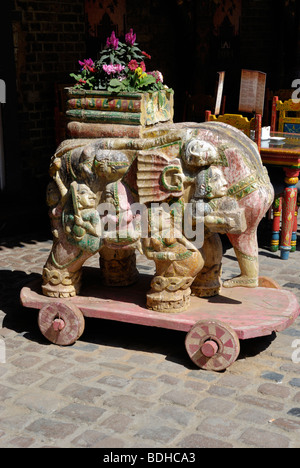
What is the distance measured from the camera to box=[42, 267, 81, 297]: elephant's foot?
17.1 feet

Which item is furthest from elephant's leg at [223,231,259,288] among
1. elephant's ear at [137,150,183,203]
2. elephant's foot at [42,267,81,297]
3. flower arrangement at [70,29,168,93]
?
flower arrangement at [70,29,168,93]

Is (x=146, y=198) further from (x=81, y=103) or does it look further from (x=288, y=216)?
(x=288, y=216)

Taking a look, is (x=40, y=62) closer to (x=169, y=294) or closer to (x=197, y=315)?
(x=169, y=294)

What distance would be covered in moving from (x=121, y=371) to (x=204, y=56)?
27.5 feet

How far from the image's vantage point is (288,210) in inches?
286

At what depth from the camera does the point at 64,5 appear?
9.05 meters

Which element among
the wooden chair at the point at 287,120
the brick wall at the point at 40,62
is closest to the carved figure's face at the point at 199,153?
the wooden chair at the point at 287,120

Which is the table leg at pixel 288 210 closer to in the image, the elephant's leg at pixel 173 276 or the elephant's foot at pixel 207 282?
the elephant's foot at pixel 207 282

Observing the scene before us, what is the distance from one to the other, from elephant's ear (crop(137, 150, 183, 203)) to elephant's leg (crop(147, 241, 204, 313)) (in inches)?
14.3

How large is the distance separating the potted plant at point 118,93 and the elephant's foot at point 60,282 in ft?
3.73

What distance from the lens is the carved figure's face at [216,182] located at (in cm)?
477

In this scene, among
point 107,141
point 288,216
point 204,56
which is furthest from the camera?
point 204,56
